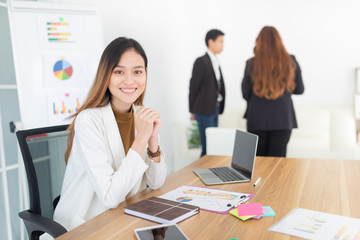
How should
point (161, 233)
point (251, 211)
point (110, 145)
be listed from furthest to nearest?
point (110, 145)
point (251, 211)
point (161, 233)

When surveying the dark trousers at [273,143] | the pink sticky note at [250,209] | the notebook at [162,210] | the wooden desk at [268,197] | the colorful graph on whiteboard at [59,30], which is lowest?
the dark trousers at [273,143]

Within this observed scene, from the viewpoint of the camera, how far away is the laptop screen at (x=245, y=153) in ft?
5.11

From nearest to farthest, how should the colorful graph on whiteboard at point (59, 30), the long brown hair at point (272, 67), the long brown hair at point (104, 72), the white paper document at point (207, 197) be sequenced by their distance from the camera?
1. the white paper document at point (207, 197)
2. the long brown hair at point (104, 72)
3. the colorful graph on whiteboard at point (59, 30)
4. the long brown hair at point (272, 67)

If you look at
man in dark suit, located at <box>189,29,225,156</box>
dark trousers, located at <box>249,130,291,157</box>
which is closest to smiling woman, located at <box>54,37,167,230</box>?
dark trousers, located at <box>249,130,291,157</box>

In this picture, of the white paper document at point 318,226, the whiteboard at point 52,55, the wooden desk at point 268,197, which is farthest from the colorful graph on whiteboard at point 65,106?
the white paper document at point 318,226

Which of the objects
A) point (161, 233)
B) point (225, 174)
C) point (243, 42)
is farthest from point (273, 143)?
point (243, 42)

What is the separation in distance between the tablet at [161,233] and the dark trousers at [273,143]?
6.25 feet

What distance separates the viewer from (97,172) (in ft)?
4.17

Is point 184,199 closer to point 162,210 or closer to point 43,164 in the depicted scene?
point 162,210

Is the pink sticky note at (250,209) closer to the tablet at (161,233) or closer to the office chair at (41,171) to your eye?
the tablet at (161,233)

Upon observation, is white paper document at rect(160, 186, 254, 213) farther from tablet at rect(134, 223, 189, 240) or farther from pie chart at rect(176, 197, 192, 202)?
tablet at rect(134, 223, 189, 240)

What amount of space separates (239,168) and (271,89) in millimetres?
1162

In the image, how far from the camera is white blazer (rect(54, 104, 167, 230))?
1267 millimetres

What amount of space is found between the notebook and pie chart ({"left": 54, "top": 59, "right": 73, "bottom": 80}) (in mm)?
1529
